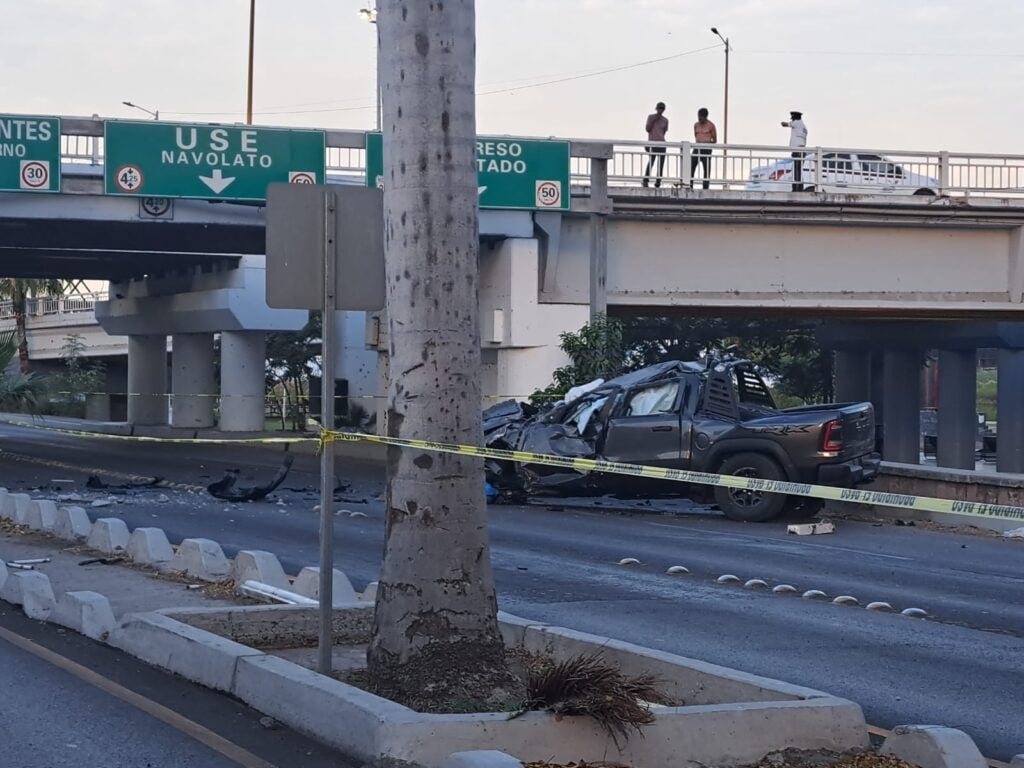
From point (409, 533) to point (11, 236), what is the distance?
26.0 m

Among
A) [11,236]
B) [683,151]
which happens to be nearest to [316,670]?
[683,151]

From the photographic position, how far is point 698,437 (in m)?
17.8

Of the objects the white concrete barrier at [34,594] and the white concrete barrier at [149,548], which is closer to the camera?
the white concrete barrier at [34,594]

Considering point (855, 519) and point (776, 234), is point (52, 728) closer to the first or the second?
point (855, 519)

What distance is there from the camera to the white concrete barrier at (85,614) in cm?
900

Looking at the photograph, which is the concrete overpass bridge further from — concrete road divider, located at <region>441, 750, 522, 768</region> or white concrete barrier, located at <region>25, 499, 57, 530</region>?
concrete road divider, located at <region>441, 750, 522, 768</region>

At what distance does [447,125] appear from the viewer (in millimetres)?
6941

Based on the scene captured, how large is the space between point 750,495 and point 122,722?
11842 millimetres

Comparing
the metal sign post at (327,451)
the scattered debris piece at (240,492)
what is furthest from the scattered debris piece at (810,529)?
the metal sign post at (327,451)

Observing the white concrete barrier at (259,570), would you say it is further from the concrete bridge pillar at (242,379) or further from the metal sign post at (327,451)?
the concrete bridge pillar at (242,379)

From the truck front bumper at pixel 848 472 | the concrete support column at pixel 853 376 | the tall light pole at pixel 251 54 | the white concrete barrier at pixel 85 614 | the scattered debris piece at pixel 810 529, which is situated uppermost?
the tall light pole at pixel 251 54

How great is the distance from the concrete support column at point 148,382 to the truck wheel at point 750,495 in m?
31.4

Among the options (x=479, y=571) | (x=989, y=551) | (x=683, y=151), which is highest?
(x=683, y=151)

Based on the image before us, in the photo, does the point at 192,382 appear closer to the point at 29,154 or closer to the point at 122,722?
the point at 29,154
